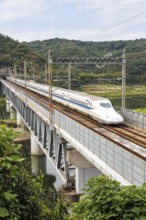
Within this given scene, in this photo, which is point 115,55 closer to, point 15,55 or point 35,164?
point 15,55

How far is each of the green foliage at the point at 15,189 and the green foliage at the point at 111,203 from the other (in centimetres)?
73

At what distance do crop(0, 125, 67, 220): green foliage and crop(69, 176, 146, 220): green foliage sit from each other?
2.41ft

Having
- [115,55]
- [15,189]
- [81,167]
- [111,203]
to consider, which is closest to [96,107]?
[81,167]

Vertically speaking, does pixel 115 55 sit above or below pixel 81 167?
above

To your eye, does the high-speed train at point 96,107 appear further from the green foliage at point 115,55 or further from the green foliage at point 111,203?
the green foliage at point 111,203

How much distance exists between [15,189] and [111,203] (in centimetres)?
214

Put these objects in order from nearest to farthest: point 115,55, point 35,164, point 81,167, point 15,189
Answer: point 15,189
point 81,167
point 35,164
point 115,55

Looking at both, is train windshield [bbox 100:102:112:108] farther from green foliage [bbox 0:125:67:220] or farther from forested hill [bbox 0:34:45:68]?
forested hill [bbox 0:34:45:68]

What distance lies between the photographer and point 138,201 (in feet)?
26.2

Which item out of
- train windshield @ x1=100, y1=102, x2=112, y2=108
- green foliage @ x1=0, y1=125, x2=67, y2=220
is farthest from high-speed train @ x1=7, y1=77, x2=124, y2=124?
green foliage @ x1=0, y1=125, x2=67, y2=220

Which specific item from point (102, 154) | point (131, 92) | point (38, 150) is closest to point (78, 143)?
point (102, 154)

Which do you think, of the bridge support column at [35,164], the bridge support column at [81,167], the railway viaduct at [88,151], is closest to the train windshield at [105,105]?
the railway viaduct at [88,151]

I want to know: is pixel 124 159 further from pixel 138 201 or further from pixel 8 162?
pixel 8 162

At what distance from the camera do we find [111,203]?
320 inches
